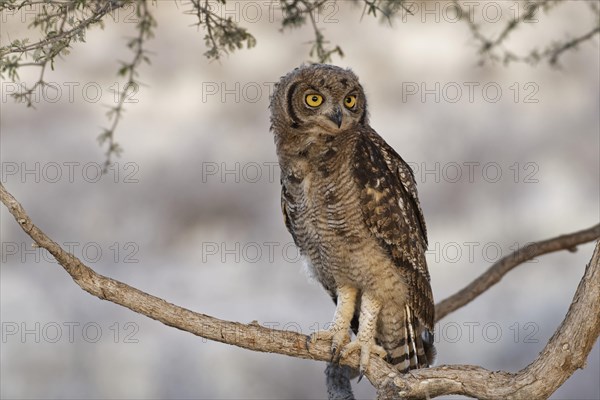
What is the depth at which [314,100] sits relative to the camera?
13.7 ft

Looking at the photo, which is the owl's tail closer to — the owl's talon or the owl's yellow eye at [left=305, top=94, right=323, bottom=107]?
the owl's talon

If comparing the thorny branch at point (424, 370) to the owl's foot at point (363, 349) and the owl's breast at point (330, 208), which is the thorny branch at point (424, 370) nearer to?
the owl's foot at point (363, 349)

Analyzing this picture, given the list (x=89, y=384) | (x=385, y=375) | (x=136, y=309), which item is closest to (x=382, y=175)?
(x=385, y=375)

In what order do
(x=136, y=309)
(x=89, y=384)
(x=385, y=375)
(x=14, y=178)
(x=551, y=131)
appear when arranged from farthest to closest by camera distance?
1. (x=551, y=131)
2. (x=14, y=178)
3. (x=89, y=384)
4. (x=385, y=375)
5. (x=136, y=309)

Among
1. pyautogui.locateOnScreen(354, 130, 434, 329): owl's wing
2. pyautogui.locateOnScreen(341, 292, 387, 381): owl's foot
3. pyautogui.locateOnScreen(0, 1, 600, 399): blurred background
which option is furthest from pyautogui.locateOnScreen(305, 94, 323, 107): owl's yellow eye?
pyautogui.locateOnScreen(0, 1, 600, 399): blurred background

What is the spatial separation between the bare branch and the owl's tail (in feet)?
2.09

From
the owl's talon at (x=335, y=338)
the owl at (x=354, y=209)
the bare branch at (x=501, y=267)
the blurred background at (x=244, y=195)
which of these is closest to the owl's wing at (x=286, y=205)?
the owl at (x=354, y=209)

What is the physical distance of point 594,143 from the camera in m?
8.73

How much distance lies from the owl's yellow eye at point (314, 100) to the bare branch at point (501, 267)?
1.47 metres

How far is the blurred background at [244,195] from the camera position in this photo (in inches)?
284

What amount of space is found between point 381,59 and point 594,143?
209 cm

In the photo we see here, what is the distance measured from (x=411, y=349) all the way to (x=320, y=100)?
1.19m

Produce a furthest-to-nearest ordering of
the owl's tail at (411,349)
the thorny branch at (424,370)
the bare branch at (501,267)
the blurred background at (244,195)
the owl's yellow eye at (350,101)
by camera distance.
A: the blurred background at (244,195), the bare branch at (501,267), the owl's tail at (411,349), the owl's yellow eye at (350,101), the thorny branch at (424,370)

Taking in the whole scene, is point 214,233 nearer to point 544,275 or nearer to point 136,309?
point 544,275
